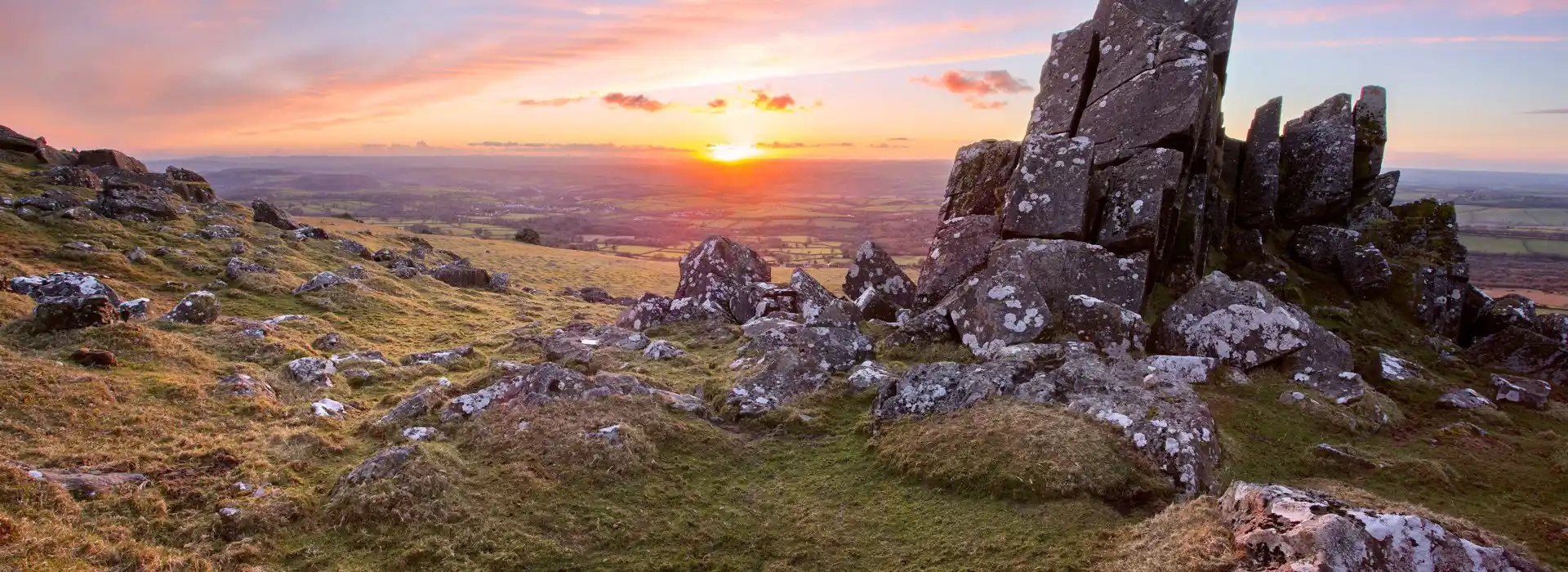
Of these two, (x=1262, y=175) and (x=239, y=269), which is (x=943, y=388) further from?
(x=239, y=269)

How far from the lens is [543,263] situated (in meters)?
49.5

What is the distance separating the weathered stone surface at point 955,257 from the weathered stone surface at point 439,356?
11739 millimetres

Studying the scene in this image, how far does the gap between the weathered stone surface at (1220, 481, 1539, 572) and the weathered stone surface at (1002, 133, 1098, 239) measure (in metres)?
11.3

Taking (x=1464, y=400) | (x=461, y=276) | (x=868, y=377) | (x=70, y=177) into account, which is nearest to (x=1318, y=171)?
(x=1464, y=400)

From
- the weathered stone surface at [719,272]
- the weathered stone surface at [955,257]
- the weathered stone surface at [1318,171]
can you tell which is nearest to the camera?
the weathered stone surface at [955,257]

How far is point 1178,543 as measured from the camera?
6.91 m

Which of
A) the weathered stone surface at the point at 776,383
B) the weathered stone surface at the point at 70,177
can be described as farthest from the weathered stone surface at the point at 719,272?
the weathered stone surface at the point at 70,177

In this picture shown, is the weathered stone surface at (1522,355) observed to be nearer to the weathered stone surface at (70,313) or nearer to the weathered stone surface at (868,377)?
the weathered stone surface at (868,377)

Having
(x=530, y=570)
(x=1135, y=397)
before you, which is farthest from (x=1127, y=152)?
(x=530, y=570)

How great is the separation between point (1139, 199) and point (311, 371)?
18.9m

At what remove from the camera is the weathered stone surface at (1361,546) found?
5750 mm

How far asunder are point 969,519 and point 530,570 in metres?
5.28

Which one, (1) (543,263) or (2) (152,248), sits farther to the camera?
(1) (543,263)

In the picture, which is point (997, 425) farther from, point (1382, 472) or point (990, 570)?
point (1382, 472)
